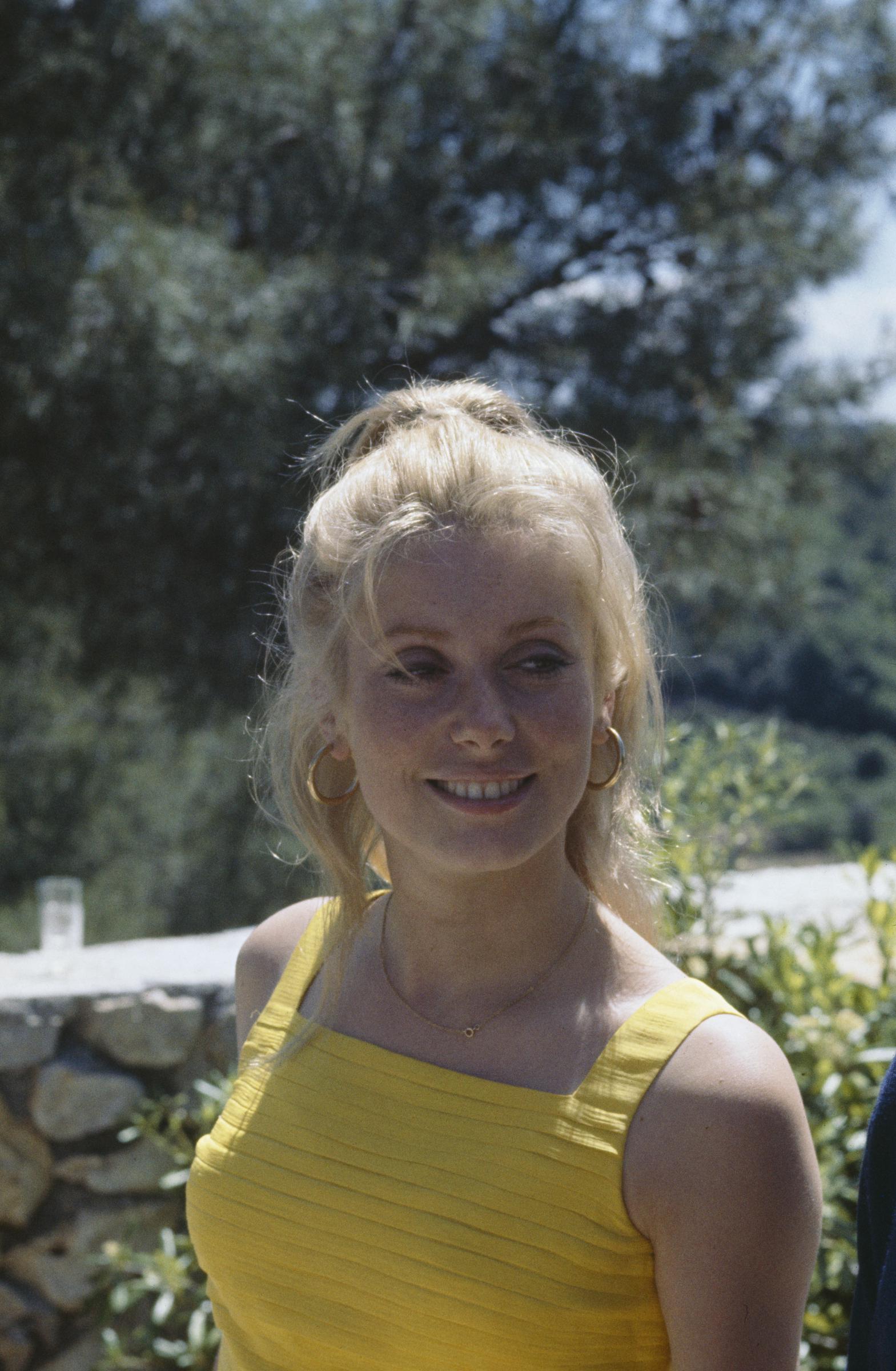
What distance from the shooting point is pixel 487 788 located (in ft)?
3.73

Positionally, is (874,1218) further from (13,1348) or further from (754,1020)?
(13,1348)

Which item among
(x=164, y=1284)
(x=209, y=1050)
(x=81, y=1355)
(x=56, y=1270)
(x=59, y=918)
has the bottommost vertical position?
(x=81, y=1355)

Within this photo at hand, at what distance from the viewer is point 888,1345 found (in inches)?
36.1

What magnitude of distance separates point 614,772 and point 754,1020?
109cm

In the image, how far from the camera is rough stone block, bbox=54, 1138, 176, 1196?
2.46 meters

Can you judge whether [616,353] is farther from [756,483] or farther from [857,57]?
[857,57]

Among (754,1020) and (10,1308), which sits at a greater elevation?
(754,1020)

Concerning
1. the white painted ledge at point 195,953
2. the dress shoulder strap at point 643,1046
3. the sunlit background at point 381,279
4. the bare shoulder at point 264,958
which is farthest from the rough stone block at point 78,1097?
the sunlit background at point 381,279

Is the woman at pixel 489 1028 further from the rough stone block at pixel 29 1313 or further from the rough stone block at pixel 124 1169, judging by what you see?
the rough stone block at pixel 29 1313

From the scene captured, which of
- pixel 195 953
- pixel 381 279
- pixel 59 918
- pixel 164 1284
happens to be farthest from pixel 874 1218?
pixel 381 279

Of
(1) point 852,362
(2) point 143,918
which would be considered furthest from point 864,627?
(2) point 143,918

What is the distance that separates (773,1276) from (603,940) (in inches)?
13.2

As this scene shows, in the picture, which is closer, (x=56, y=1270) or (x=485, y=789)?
(x=485, y=789)

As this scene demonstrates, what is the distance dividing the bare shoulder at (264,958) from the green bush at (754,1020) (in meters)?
0.59
